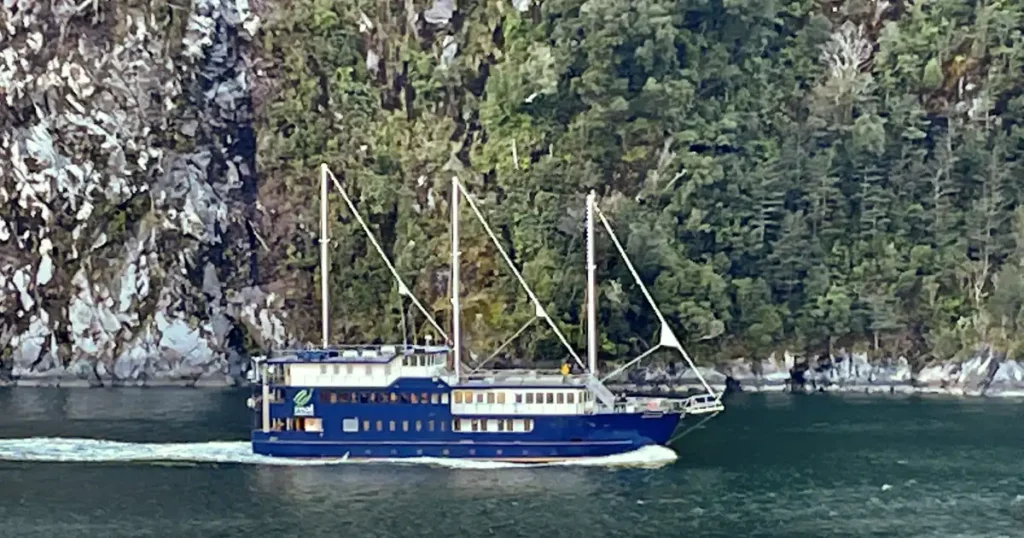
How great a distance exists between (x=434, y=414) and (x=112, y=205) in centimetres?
3558

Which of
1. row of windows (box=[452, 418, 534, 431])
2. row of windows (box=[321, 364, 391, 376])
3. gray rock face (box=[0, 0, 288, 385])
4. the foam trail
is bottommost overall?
the foam trail

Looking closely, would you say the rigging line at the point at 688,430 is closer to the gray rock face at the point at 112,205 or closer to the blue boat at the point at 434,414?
the blue boat at the point at 434,414

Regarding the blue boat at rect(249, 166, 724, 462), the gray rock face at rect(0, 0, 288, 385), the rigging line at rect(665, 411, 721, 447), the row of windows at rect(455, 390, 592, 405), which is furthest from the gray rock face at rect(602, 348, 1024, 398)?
the row of windows at rect(455, 390, 592, 405)

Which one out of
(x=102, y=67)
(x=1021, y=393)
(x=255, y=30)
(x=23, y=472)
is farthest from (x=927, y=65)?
(x=23, y=472)

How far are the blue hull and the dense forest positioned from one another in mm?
23741

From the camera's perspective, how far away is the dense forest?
84.0 m

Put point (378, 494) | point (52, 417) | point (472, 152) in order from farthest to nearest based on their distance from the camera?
point (472, 152) → point (52, 417) → point (378, 494)

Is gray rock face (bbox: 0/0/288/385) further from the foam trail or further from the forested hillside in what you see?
the foam trail

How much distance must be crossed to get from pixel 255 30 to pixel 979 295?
3992cm

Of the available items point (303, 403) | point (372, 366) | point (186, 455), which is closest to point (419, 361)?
point (372, 366)

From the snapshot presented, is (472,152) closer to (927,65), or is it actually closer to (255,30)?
(255,30)

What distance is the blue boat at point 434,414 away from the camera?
58.8m

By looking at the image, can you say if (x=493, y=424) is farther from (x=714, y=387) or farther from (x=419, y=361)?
(x=714, y=387)

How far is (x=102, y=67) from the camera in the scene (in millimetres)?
89750
